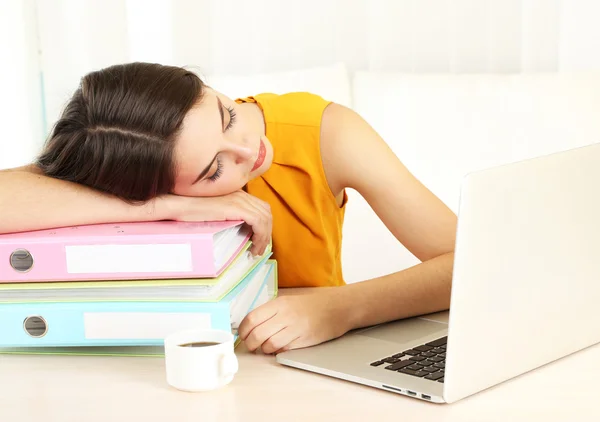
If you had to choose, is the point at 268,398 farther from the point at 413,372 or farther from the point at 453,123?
the point at 453,123

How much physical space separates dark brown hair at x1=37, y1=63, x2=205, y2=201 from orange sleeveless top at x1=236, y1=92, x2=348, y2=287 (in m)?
0.29

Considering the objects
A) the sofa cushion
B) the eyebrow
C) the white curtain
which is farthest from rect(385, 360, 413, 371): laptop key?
the white curtain

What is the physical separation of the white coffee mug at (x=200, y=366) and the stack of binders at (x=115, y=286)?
0.10m

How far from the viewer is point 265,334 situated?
100 cm

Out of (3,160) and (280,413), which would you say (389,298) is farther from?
(3,160)

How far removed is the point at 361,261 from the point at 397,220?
676 mm

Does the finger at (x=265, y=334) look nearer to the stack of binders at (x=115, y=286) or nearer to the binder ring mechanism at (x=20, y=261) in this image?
the stack of binders at (x=115, y=286)

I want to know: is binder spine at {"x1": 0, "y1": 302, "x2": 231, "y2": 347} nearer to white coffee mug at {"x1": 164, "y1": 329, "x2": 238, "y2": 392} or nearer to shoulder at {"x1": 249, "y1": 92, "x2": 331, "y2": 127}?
white coffee mug at {"x1": 164, "y1": 329, "x2": 238, "y2": 392}

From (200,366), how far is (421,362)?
0.25m

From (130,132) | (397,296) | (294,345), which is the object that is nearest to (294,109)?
(130,132)

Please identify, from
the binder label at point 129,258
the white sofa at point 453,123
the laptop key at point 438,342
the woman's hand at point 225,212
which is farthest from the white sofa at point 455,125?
the binder label at point 129,258

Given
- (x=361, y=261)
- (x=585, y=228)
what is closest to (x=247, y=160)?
(x=585, y=228)

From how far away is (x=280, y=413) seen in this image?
830 millimetres

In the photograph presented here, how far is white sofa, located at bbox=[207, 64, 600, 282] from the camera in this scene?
6.70 ft
